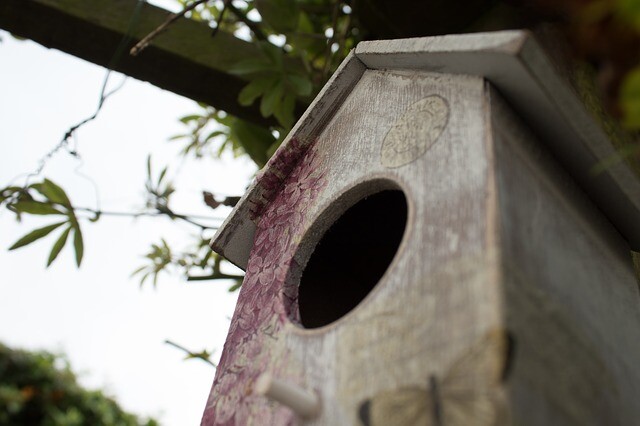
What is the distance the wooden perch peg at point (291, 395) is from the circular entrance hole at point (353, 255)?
46cm

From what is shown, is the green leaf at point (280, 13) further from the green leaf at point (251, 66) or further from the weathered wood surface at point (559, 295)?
the weathered wood surface at point (559, 295)

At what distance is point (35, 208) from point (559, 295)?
1181 mm

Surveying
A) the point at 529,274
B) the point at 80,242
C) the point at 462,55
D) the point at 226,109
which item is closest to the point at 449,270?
the point at 529,274

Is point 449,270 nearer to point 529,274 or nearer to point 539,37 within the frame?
point 529,274

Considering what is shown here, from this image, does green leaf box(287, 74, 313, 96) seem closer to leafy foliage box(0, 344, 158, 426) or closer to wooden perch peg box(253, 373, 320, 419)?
wooden perch peg box(253, 373, 320, 419)

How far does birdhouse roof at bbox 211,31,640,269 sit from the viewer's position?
952 millimetres

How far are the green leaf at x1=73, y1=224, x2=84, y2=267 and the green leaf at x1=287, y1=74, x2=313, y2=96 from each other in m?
0.58

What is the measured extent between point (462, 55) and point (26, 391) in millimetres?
2909

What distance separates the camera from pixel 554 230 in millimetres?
939

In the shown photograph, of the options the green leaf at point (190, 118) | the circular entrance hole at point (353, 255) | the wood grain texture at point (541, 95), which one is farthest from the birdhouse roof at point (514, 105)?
the green leaf at point (190, 118)

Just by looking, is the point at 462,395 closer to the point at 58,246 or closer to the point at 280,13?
the point at 58,246

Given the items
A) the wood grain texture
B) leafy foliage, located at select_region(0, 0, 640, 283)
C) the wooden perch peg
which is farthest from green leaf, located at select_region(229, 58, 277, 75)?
the wooden perch peg

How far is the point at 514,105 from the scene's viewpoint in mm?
1006

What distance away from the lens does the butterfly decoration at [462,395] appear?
26.2 inches
